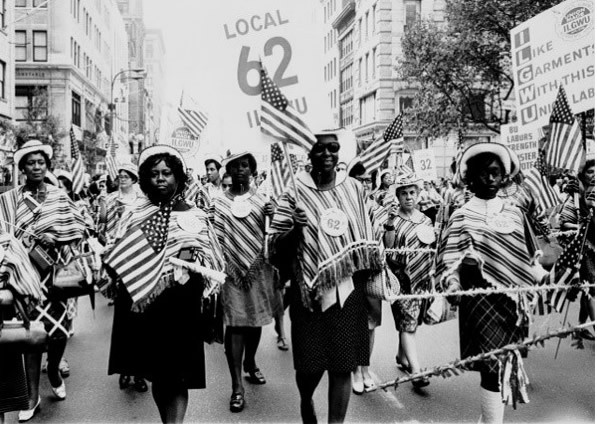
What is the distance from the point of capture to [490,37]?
26.1 metres

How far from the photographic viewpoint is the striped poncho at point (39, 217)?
5.47 metres

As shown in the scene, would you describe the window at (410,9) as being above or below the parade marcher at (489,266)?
above

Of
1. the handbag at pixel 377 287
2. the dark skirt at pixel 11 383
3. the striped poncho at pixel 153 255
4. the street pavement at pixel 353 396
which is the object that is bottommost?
the street pavement at pixel 353 396

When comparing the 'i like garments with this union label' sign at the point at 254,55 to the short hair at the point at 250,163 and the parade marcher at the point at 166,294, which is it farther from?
the short hair at the point at 250,163

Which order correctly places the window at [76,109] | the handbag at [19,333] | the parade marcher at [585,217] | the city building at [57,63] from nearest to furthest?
1. the handbag at [19,333]
2. the parade marcher at [585,217]
3. the city building at [57,63]
4. the window at [76,109]

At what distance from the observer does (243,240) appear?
6.02 m

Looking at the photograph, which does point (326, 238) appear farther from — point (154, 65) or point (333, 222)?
point (154, 65)

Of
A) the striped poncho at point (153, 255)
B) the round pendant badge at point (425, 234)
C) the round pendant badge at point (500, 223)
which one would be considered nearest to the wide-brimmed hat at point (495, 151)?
the round pendant badge at point (500, 223)

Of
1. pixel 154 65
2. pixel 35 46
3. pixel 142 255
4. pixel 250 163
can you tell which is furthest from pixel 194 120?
pixel 154 65

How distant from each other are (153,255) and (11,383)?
1075 millimetres

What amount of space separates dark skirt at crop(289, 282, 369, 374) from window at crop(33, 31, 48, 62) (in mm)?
44061

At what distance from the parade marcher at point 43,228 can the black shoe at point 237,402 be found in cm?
146

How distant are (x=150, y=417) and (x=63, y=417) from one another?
2.18 feet

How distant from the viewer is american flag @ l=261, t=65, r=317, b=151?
14.7ft
